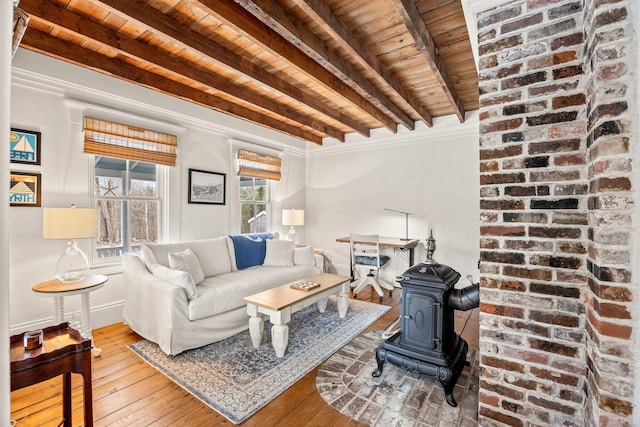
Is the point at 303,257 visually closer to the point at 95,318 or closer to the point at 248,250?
the point at 248,250

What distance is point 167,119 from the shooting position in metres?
3.65

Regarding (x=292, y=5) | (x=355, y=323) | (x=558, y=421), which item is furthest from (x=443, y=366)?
(x=292, y=5)

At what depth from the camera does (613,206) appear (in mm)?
1060

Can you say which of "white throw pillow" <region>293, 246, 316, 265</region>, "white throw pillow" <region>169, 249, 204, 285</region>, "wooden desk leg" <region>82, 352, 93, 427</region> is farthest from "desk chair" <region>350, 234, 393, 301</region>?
"wooden desk leg" <region>82, 352, 93, 427</region>

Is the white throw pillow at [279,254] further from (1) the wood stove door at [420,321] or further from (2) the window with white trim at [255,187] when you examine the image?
(1) the wood stove door at [420,321]

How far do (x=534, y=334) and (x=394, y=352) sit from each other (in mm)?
1029

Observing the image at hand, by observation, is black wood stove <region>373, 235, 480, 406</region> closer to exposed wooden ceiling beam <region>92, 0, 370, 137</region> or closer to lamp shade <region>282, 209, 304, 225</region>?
exposed wooden ceiling beam <region>92, 0, 370, 137</region>

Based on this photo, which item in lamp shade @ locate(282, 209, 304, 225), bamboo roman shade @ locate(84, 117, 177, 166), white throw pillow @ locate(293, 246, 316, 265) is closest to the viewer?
bamboo roman shade @ locate(84, 117, 177, 166)

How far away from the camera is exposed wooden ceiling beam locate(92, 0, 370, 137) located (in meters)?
2.01

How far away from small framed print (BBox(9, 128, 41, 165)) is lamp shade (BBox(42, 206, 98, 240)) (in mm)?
669

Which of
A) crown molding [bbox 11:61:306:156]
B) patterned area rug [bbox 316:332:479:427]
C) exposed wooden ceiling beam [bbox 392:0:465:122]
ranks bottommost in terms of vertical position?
patterned area rug [bbox 316:332:479:427]

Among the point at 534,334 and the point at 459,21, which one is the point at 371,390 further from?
the point at 459,21

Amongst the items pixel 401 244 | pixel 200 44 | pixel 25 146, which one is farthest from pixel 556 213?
pixel 25 146

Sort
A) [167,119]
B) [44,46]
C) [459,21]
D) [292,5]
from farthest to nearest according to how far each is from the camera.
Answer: [167,119] → [44,46] → [459,21] → [292,5]
